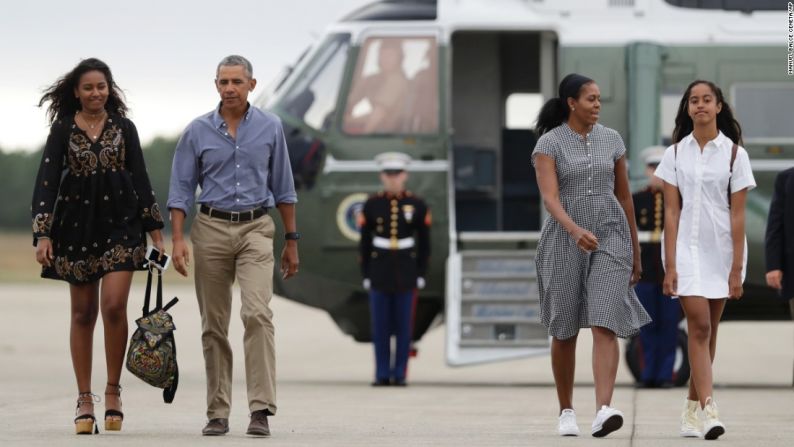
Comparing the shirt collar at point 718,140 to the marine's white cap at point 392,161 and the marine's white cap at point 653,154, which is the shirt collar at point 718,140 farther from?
the marine's white cap at point 392,161

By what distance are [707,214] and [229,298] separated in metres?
2.31

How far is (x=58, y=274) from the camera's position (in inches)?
355

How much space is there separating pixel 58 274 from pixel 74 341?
1.11 ft

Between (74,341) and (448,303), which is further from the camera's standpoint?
(448,303)

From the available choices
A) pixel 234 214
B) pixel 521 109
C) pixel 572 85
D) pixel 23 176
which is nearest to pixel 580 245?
pixel 572 85

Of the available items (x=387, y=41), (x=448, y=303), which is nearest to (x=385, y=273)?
(x=448, y=303)

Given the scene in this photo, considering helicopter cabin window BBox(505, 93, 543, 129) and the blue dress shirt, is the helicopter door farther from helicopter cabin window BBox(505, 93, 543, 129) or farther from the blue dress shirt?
the blue dress shirt

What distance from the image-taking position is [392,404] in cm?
1162

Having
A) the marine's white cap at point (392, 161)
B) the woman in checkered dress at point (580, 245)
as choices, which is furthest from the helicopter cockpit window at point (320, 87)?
the woman in checkered dress at point (580, 245)

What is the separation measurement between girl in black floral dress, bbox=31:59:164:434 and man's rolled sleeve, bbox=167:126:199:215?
0.19 meters

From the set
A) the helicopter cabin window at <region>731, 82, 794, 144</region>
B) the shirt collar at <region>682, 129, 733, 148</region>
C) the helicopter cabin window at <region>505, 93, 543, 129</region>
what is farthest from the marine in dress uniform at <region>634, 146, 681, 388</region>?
the shirt collar at <region>682, 129, 733, 148</region>

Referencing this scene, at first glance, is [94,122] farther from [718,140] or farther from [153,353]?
[718,140]

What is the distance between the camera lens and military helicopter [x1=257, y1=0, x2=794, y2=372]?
13812 millimetres

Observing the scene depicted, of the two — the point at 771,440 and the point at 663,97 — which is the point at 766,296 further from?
the point at 771,440
